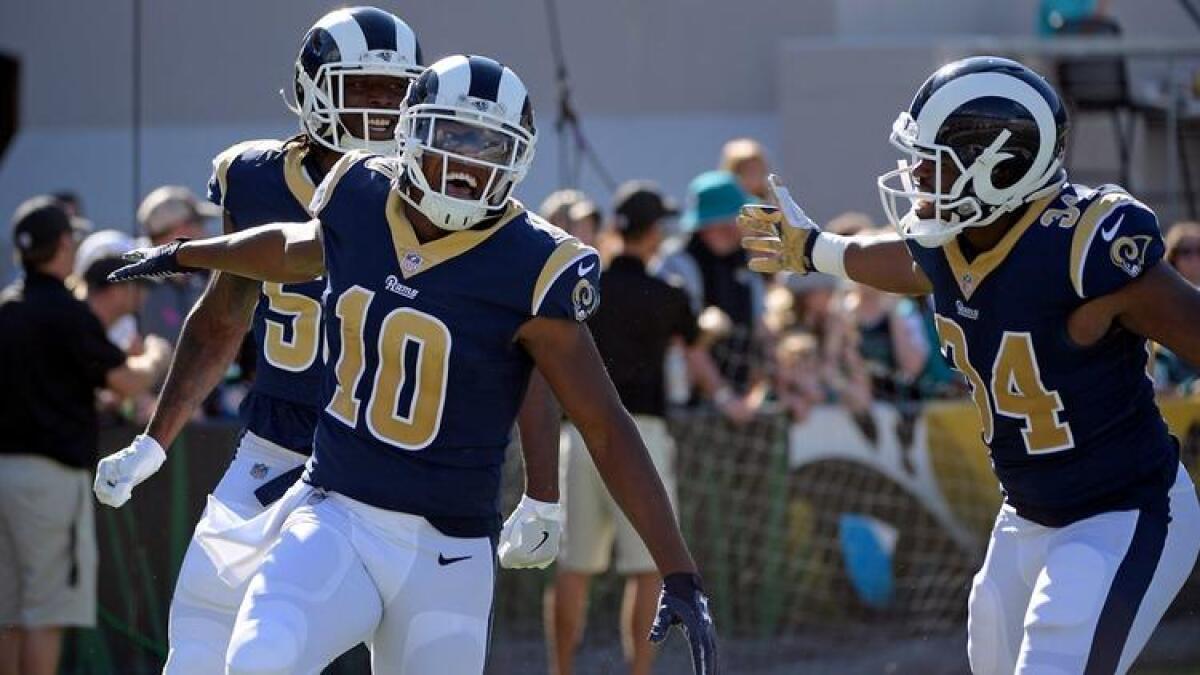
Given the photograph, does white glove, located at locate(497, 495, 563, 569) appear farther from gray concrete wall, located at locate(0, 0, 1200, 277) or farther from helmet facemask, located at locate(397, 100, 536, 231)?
gray concrete wall, located at locate(0, 0, 1200, 277)

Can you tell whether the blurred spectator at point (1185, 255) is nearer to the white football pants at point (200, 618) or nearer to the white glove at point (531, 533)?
the white glove at point (531, 533)

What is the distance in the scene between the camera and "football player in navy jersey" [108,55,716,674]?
446cm

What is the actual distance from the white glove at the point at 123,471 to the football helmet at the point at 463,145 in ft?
3.50

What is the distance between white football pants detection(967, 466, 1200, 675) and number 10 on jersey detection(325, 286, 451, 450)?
53.3 inches

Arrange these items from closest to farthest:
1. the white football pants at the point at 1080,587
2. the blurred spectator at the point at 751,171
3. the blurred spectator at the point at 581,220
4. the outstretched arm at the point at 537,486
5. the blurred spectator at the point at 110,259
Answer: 1. the white football pants at the point at 1080,587
2. the outstretched arm at the point at 537,486
3. the blurred spectator at the point at 110,259
4. the blurred spectator at the point at 581,220
5. the blurred spectator at the point at 751,171

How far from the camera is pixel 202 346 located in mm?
5363

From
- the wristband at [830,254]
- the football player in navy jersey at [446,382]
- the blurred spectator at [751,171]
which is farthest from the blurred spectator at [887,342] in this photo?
the football player in navy jersey at [446,382]

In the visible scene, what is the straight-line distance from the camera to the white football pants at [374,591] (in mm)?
4312

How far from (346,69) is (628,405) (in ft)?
9.55

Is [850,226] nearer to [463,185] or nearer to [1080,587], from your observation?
[1080,587]

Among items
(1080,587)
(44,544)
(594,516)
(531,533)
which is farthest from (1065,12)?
(531,533)

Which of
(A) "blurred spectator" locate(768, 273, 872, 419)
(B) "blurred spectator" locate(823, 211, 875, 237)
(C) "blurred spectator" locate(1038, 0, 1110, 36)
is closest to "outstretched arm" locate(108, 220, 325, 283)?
(B) "blurred spectator" locate(823, 211, 875, 237)

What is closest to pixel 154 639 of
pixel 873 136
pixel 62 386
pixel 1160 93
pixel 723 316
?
pixel 62 386

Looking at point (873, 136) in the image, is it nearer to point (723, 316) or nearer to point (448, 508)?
point (723, 316)
